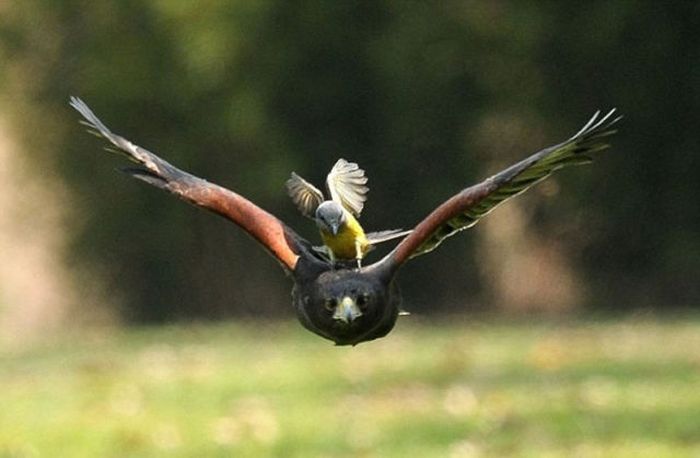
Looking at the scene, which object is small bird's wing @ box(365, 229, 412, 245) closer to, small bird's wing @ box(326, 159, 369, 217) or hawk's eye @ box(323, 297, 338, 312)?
small bird's wing @ box(326, 159, 369, 217)

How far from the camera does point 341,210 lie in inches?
140

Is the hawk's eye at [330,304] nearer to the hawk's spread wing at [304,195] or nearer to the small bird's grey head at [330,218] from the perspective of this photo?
the small bird's grey head at [330,218]

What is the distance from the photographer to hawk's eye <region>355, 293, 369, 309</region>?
3410mm

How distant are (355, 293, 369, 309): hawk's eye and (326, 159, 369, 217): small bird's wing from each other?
1.14ft

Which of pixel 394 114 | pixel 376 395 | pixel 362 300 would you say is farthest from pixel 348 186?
pixel 394 114

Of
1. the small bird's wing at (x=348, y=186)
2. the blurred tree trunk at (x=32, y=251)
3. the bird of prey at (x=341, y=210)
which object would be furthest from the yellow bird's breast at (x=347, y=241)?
the blurred tree trunk at (x=32, y=251)

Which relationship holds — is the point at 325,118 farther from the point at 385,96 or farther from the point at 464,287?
→ the point at 464,287

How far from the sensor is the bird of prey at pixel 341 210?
3.52 metres

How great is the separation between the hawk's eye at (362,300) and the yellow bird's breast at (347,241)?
0.18 m

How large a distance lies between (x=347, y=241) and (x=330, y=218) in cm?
14


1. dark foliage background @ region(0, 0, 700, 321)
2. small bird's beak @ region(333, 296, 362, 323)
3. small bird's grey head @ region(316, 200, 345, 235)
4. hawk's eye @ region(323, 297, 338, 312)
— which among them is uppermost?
dark foliage background @ region(0, 0, 700, 321)

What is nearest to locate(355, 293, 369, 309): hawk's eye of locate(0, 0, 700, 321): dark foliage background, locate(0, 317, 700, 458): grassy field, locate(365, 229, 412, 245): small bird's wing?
locate(365, 229, 412, 245): small bird's wing

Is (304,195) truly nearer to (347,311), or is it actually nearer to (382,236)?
(382,236)

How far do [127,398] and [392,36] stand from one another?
658 cm
